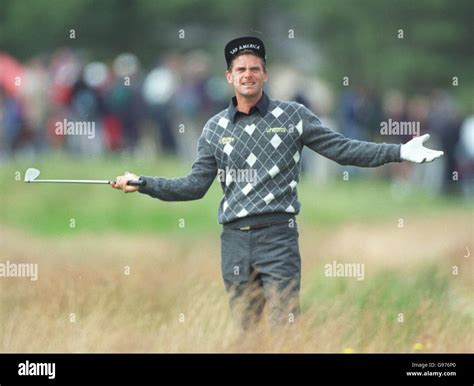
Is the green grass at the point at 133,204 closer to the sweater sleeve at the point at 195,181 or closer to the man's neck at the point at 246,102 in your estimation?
the sweater sleeve at the point at 195,181

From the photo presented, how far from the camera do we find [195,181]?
938 centimetres

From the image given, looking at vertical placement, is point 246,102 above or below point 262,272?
above

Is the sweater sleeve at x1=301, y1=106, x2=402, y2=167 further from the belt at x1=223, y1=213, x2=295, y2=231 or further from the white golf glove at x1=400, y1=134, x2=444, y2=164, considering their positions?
the belt at x1=223, y1=213, x2=295, y2=231

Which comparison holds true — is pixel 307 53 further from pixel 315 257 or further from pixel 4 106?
pixel 315 257

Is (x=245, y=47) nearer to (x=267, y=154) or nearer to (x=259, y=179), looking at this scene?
(x=267, y=154)

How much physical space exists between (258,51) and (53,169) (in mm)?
16841

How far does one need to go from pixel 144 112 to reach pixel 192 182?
62.0 feet

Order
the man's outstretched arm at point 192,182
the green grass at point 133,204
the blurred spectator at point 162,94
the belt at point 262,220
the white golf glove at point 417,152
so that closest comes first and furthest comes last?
1. the white golf glove at point 417,152
2. the belt at point 262,220
3. the man's outstretched arm at point 192,182
4. the green grass at point 133,204
5. the blurred spectator at point 162,94

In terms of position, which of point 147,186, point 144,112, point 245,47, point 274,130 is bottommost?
point 147,186

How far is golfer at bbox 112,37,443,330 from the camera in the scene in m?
9.11

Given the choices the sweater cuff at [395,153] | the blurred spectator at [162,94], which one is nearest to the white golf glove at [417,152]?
the sweater cuff at [395,153]

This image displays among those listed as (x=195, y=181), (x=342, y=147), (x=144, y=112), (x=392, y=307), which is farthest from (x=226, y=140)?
(x=144, y=112)

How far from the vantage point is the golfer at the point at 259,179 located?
9109 millimetres

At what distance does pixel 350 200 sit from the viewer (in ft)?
89.7
